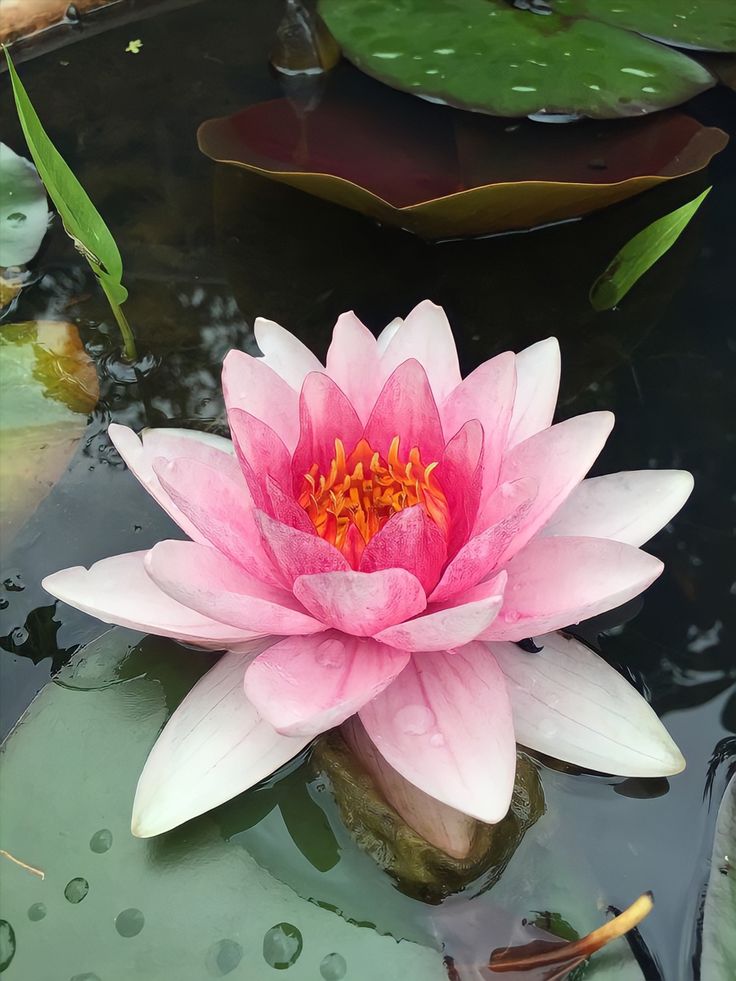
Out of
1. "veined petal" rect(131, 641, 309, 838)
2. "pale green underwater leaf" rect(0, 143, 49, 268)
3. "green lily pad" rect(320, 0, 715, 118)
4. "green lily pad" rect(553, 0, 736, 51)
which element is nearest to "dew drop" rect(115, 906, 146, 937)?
"veined petal" rect(131, 641, 309, 838)

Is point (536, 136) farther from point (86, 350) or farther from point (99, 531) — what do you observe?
point (99, 531)

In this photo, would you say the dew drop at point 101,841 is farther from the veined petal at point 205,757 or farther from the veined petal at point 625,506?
the veined petal at point 625,506

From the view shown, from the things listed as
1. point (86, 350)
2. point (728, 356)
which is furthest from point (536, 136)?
point (86, 350)

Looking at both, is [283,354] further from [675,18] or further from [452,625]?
[675,18]

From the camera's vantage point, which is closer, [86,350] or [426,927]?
[426,927]

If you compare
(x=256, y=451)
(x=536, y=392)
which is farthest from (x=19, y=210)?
(x=536, y=392)

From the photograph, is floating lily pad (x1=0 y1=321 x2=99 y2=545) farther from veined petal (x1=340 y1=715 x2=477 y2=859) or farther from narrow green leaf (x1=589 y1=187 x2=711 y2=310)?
narrow green leaf (x1=589 y1=187 x2=711 y2=310)
